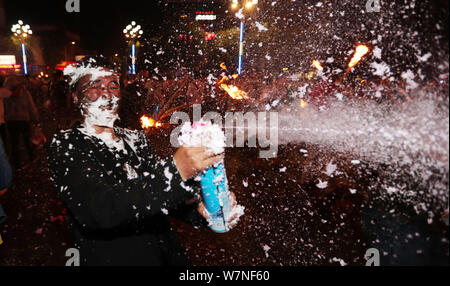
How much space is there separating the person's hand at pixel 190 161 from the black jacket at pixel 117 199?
0.03 meters

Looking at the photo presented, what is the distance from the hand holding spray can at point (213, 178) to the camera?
63.4 inches

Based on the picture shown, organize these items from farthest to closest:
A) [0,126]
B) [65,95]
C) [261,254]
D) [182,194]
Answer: [65,95] < [0,126] < [261,254] < [182,194]

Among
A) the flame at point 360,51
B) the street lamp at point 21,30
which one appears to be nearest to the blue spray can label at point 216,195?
the flame at point 360,51

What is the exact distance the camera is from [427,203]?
217 cm

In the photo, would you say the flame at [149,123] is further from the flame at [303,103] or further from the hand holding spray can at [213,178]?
the hand holding spray can at [213,178]

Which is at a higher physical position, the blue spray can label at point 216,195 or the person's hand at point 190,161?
the person's hand at point 190,161

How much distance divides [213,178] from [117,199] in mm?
586

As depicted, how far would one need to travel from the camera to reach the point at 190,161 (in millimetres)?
1499

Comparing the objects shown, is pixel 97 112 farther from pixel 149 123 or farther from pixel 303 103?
pixel 149 123

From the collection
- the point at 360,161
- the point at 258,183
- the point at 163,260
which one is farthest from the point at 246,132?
A: the point at 360,161

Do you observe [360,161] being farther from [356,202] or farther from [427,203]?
[427,203]

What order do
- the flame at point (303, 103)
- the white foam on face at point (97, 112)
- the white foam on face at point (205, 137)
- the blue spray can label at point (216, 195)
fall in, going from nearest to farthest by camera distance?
the white foam on face at point (205, 137) → the blue spray can label at point (216, 195) → the white foam on face at point (97, 112) → the flame at point (303, 103)

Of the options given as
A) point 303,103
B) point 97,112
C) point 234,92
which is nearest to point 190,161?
point 97,112
